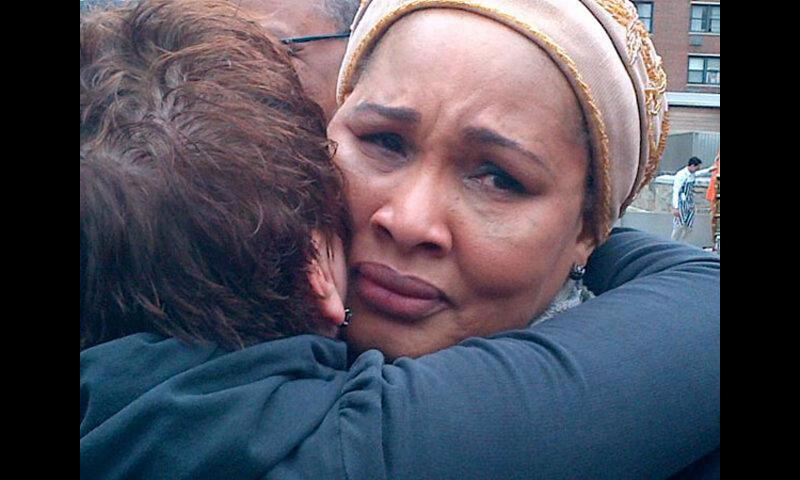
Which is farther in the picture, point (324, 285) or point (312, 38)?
point (312, 38)

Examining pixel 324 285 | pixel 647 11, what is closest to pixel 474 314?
pixel 324 285

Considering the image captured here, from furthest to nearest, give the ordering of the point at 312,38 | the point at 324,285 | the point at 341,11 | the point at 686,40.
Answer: the point at 686,40, the point at 341,11, the point at 312,38, the point at 324,285

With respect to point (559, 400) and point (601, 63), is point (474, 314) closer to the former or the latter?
point (559, 400)

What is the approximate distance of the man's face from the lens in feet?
7.45

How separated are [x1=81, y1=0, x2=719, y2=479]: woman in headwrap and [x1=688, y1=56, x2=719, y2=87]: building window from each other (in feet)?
121

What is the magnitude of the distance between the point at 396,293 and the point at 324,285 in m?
0.18

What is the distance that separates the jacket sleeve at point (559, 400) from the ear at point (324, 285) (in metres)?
0.13

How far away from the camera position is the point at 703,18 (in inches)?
1427

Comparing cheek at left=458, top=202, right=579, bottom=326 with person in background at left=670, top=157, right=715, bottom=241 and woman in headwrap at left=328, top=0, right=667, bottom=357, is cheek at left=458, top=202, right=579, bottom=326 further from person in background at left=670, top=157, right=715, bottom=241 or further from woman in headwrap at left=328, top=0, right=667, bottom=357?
person in background at left=670, top=157, right=715, bottom=241

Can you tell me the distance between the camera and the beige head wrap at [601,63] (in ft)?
4.98

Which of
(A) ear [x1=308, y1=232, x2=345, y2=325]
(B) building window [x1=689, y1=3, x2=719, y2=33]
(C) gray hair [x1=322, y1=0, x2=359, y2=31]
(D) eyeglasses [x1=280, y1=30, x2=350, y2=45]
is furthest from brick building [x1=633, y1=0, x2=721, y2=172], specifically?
(A) ear [x1=308, y1=232, x2=345, y2=325]

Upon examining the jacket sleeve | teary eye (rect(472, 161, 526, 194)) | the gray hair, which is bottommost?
the jacket sleeve
